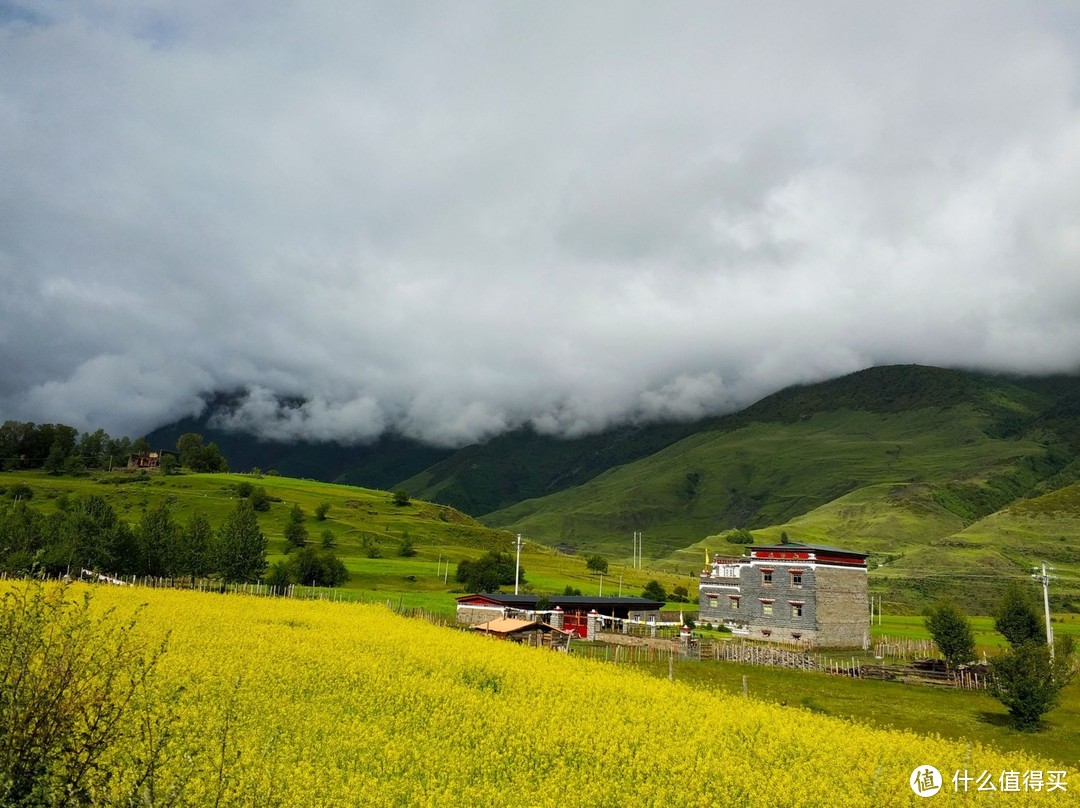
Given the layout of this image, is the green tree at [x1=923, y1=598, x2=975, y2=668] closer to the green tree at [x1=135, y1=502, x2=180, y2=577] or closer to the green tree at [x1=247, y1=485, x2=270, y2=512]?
the green tree at [x1=135, y1=502, x2=180, y2=577]

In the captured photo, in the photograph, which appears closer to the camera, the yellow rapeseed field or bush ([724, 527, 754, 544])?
the yellow rapeseed field

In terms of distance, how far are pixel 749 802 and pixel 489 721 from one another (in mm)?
7606

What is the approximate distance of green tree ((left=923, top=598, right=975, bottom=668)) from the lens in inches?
1924

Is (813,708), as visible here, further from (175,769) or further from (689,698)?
(175,769)

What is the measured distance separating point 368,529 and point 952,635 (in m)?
111

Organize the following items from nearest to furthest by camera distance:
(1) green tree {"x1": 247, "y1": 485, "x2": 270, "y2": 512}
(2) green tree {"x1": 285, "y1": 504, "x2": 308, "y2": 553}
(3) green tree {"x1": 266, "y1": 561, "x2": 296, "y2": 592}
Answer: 1. (3) green tree {"x1": 266, "y1": 561, "x2": 296, "y2": 592}
2. (2) green tree {"x1": 285, "y1": 504, "x2": 308, "y2": 553}
3. (1) green tree {"x1": 247, "y1": 485, "x2": 270, "y2": 512}

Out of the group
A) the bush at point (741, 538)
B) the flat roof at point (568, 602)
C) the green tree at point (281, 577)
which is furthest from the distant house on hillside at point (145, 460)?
the bush at point (741, 538)

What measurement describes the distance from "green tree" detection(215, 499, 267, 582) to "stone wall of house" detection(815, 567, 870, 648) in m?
59.8

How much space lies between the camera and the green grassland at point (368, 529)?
313 ft

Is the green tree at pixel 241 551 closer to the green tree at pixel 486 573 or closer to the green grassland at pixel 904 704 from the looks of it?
the green tree at pixel 486 573

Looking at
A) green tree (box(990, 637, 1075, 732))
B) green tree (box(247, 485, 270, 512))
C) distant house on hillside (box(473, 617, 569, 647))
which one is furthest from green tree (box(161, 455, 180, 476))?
green tree (box(990, 637, 1075, 732))

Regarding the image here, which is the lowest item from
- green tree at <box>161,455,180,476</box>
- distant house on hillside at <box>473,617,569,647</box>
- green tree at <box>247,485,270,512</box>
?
distant house on hillside at <box>473,617,569,647</box>

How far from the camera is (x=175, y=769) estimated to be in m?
13.3

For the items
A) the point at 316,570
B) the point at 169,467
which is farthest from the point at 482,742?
the point at 169,467
